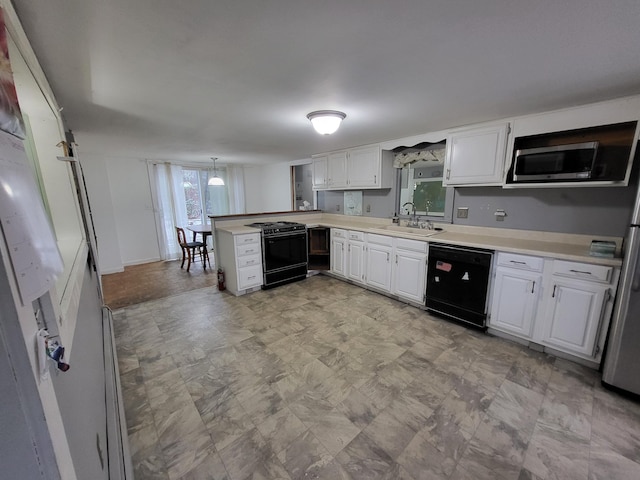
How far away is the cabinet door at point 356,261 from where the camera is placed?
3812 mm

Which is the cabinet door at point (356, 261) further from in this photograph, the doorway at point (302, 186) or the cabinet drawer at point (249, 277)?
the doorway at point (302, 186)

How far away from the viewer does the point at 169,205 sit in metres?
5.70

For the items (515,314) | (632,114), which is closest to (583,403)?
(515,314)

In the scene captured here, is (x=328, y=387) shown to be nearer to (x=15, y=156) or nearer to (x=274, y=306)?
(x=274, y=306)

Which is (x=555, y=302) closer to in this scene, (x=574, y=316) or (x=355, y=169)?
(x=574, y=316)

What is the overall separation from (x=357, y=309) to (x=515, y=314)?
1602mm

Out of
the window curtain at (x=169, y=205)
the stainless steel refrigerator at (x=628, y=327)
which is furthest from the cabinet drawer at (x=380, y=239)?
the window curtain at (x=169, y=205)

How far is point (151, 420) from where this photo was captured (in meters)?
1.67

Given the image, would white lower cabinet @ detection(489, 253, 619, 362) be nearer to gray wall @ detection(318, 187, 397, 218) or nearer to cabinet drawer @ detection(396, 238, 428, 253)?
cabinet drawer @ detection(396, 238, 428, 253)

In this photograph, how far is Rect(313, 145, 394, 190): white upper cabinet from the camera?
12.6ft

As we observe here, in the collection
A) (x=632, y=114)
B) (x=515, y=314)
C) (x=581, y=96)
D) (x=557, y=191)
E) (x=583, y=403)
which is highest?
(x=581, y=96)

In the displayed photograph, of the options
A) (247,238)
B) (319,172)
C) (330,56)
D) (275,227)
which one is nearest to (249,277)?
(247,238)

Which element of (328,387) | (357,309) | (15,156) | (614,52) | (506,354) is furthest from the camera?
(357,309)

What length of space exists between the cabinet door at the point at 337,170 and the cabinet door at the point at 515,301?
2.63m
